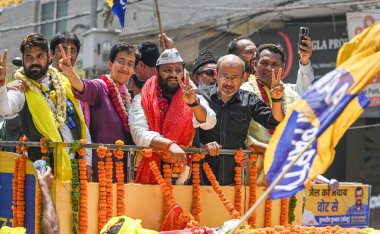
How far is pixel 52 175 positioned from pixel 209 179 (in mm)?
1473

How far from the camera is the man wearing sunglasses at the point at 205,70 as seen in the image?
9094 mm

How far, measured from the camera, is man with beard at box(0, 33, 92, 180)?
684 centimetres

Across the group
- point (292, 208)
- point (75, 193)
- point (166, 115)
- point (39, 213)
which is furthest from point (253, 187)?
point (39, 213)

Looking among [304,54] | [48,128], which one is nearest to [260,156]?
[304,54]

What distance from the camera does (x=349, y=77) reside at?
4875 millimetres

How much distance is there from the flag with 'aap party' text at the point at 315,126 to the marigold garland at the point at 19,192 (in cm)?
254

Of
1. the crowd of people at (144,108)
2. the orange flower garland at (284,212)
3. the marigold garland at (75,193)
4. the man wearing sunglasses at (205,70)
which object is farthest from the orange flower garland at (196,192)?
the man wearing sunglasses at (205,70)

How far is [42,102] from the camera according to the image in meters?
6.88

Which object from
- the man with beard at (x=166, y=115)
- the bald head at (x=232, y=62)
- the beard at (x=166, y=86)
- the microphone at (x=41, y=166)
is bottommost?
the microphone at (x=41, y=166)

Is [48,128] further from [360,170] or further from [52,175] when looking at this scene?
[360,170]

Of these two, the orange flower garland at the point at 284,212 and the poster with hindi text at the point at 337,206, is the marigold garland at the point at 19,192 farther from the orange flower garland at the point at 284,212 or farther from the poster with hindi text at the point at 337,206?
the poster with hindi text at the point at 337,206

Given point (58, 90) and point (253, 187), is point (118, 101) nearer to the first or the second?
point (58, 90)

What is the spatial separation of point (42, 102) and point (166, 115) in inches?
41.9

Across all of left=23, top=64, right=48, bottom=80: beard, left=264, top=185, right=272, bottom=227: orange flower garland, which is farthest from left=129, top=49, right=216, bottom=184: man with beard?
left=264, top=185, right=272, bottom=227: orange flower garland
